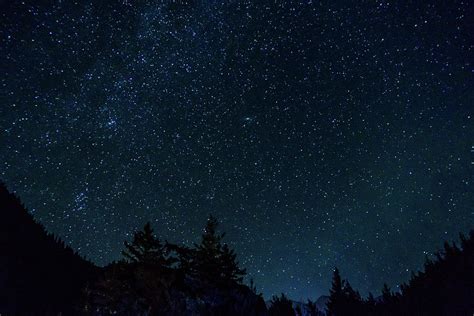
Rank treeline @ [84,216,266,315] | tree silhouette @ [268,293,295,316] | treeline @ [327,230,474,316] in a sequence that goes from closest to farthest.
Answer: treeline @ [84,216,266,315], treeline @ [327,230,474,316], tree silhouette @ [268,293,295,316]

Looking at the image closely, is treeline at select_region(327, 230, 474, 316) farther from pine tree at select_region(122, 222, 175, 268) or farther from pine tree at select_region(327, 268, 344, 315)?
pine tree at select_region(122, 222, 175, 268)

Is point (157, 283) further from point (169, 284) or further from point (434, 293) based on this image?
point (434, 293)

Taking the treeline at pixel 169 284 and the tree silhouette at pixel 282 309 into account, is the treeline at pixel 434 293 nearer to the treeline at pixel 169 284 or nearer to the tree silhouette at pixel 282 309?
the tree silhouette at pixel 282 309

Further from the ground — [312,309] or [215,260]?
[312,309]

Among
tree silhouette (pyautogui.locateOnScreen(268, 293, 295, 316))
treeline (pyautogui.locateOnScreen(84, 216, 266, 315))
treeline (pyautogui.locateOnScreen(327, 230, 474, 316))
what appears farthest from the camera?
tree silhouette (pyautogui.locateOnScreen(268, 293, 295, 316))

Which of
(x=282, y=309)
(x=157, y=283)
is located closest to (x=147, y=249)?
(x=157, y=283)

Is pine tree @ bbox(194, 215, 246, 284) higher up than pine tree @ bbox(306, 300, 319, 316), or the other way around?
pine tree @ bbox(306, 300, 319, 316)

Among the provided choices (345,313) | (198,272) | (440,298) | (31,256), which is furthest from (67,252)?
(440,298)

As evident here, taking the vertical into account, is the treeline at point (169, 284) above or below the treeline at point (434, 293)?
below

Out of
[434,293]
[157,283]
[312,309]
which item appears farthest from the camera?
[312,309]

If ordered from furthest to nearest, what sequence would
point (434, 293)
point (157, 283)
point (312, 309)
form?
point (312, 309), point (434, 293), point (157, 283)

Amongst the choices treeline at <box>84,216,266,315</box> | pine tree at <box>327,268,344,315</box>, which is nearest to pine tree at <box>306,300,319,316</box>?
pine tree at <box>327,268,344,315</box>

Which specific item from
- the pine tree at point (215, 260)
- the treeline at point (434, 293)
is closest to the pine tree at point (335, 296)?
the treeline at point (434, 293)

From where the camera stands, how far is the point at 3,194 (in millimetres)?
57062
